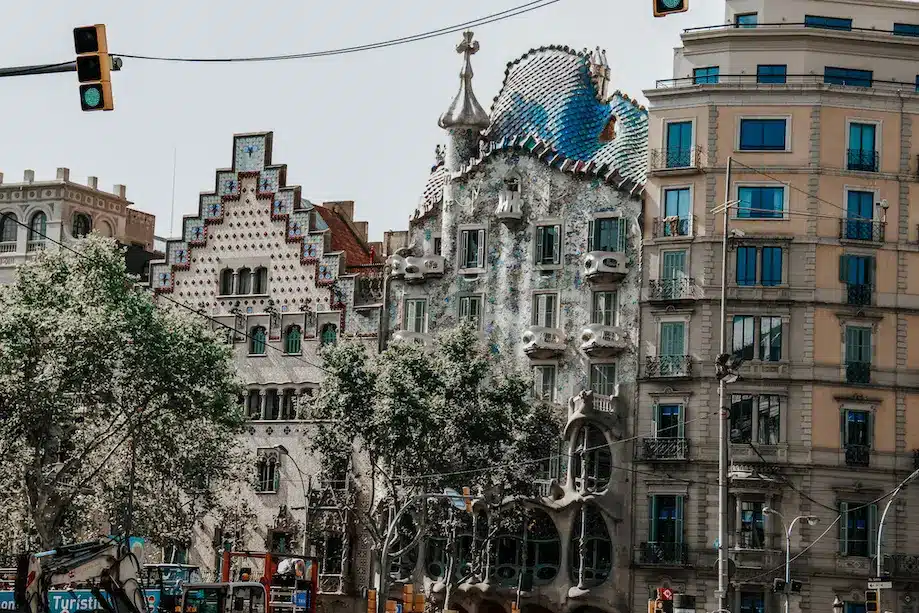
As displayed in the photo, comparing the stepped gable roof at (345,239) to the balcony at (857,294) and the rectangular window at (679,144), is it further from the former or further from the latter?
the balcony at (857,294)

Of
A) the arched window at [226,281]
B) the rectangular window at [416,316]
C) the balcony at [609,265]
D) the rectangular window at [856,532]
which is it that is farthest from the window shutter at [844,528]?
the arched window at [226,281]

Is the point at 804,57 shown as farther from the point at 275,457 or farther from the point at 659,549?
the point at 275,457

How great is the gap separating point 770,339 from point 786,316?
3.82 ft

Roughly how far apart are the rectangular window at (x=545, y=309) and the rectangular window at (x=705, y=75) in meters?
10.7

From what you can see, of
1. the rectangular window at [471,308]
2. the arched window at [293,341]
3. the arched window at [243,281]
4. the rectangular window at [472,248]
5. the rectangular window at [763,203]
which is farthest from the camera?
the arched window at [243,281]

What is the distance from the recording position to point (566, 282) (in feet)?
276

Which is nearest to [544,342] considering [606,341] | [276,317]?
[606,341]

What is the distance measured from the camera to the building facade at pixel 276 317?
8638cm

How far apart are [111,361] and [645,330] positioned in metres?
21.9

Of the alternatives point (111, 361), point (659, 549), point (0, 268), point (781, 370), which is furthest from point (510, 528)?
point (0, 268)

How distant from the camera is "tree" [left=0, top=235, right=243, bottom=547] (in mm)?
71938

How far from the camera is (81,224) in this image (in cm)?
9731

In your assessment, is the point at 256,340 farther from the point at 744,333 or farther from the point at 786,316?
the point at 786,316

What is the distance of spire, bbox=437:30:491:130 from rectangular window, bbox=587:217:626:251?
7471 mm
